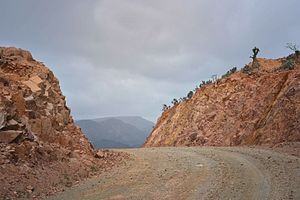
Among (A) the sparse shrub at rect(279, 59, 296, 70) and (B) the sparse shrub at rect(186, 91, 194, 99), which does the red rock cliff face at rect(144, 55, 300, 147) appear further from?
(B) the sparse shrub at rect(186, 91, 194, 99)

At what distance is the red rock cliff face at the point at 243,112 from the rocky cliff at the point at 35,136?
10940 millimetres

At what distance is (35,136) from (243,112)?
1788 cm

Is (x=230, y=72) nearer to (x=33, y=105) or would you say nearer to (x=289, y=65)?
(x=289, y=65)

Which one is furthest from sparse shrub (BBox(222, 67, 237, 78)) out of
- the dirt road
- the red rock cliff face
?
the dirt road

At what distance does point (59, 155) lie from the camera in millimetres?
15016

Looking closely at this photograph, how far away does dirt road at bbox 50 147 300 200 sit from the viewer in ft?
34.8

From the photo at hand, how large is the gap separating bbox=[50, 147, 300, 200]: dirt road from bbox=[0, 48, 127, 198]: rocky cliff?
4.15 ft

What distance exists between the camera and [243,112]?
28.0 meters

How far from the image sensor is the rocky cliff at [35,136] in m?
12.2

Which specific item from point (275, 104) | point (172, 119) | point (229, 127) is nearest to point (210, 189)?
point (275, 104)

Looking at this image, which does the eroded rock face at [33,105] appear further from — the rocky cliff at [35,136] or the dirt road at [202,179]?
the dirt road at [202,179]

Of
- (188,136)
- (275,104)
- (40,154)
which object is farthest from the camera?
(188,136)

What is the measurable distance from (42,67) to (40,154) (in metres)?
6.79

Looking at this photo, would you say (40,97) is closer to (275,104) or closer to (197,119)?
(275,104)
